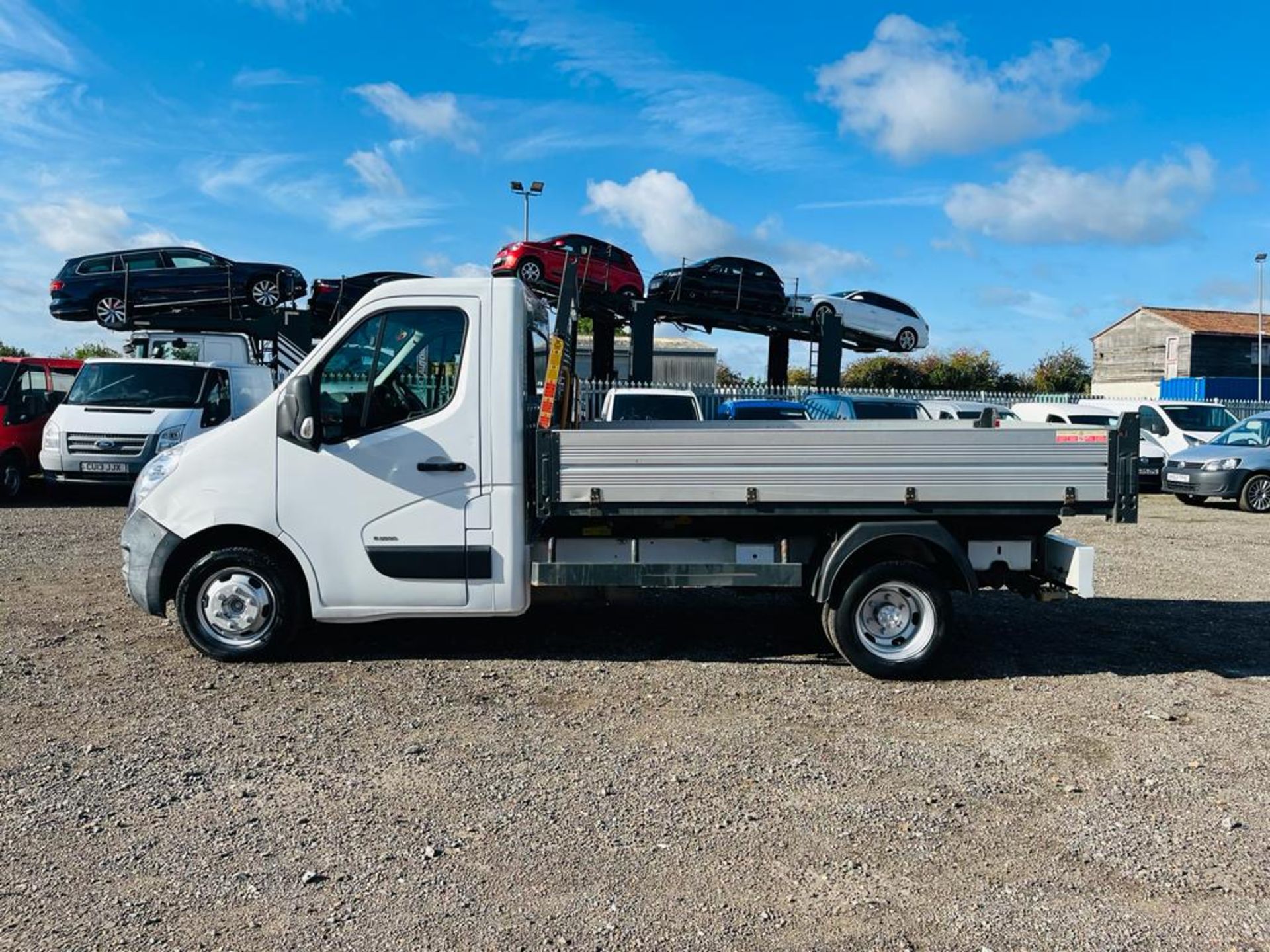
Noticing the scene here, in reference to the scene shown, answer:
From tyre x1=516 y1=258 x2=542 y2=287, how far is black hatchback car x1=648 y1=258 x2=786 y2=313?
358 cm

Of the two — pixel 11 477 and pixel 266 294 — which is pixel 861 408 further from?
pixel 11 477

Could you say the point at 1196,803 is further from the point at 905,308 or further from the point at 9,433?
the point at 905,308

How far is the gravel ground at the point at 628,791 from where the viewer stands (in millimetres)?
3451

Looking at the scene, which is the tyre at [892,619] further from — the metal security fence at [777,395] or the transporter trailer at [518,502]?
the metal security fence at [777,395]

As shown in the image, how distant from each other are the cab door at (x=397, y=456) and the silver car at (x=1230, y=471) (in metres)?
14.1

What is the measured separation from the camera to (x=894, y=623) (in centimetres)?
633

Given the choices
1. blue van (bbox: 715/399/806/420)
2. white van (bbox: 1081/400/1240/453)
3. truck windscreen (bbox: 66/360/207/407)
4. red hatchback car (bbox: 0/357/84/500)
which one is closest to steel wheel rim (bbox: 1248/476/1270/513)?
white van (bbox: 1081/400/1240/453)

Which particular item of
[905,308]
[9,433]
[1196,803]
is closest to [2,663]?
[1196,803]

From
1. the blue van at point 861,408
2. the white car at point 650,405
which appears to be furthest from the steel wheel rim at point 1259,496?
the white car at point 650,405

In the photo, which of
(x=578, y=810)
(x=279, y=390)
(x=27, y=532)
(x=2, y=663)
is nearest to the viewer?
(x=578, y=810)

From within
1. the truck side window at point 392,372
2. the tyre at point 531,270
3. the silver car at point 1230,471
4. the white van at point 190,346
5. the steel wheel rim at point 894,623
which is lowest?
the steel wheel rim at point 894,623

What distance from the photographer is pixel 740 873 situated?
148 inches

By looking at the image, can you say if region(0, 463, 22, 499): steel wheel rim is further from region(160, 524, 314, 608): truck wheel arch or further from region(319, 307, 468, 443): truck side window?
region(319, 307, 468, 443): truck side window

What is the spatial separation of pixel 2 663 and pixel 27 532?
6.65 metres
